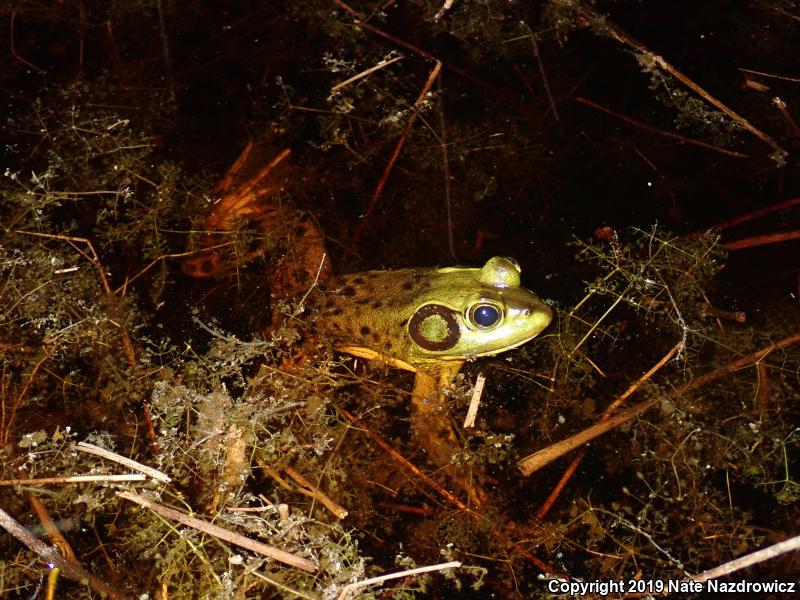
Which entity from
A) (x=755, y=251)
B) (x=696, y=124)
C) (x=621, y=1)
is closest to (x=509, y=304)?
(x=755, y=251)

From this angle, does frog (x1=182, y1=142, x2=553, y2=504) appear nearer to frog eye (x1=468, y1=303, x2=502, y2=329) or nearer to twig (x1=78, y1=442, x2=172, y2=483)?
frog eye (x1=468, y1=303, x2=502, y2=329)

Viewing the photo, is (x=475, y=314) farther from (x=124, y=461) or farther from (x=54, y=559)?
(x=54, y=559)

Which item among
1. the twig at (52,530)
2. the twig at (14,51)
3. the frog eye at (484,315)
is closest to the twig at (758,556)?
the frog eye at (484,315)

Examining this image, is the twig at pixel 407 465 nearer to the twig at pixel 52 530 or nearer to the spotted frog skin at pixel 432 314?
the spotted frog skin at pixel 432 314

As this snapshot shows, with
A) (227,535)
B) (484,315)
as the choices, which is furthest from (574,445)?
(227,535)

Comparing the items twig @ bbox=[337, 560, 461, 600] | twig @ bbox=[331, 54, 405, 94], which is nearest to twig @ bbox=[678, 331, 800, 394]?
twig @ bbox=[337, 560, 461, 600]
